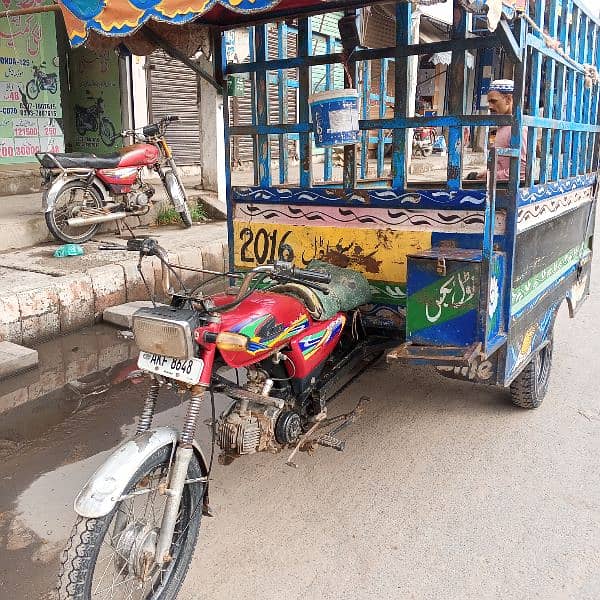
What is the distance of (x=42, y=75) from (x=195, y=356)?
813cm

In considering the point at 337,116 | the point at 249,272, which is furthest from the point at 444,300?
the point at 337,116

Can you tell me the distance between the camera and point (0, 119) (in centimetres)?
841

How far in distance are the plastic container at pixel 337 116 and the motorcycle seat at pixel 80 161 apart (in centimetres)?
415

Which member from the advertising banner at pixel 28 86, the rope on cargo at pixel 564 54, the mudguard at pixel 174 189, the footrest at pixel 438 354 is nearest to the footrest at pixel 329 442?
the footrest at pixel 438 354

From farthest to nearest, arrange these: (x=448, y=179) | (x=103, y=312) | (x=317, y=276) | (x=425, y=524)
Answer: (x=103, y=312) → (x=448, y=179) → (x=425, y=524) → (x=317, y=276)

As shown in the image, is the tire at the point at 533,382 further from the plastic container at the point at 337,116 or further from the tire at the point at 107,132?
the tire at the point at 107,132

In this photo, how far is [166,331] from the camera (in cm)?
217

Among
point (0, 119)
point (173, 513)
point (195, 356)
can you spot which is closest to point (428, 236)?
point (195, 356)

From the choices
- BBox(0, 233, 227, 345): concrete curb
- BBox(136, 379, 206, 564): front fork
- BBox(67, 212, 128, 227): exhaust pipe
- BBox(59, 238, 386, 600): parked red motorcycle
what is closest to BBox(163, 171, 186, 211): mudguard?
BBox(67, 212, 128, 227): exhaust pipe

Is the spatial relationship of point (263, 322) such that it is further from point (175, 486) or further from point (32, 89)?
point (32, 89)

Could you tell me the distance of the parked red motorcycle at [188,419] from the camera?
2.04 metres

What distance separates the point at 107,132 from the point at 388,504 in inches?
337

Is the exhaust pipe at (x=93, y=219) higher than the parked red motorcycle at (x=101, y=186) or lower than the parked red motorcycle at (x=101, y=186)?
lower

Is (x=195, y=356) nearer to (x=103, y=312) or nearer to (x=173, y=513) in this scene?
(x=173, y=513)
